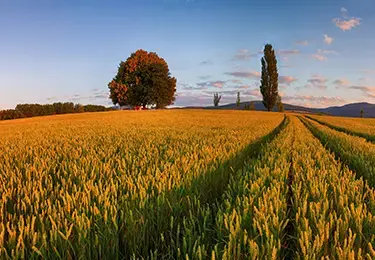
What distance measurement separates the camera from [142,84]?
6481cm

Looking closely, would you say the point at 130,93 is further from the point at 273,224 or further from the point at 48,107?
the point at 273,224

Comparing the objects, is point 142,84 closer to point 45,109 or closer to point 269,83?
point 269,83

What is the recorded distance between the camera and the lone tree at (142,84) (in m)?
63.6

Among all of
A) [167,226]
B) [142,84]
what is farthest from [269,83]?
[167,226]

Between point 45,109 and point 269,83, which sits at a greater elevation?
point 269,83

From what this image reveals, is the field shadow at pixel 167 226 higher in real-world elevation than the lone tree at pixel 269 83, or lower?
lower

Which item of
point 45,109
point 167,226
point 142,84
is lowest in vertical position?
point 167,226

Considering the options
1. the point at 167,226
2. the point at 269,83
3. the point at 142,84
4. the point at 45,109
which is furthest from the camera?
the point at 45,109

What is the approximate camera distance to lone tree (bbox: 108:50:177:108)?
6362 centimetres

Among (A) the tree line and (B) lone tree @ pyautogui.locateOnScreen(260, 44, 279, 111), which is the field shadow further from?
(A) the tree line

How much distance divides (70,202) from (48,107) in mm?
101491

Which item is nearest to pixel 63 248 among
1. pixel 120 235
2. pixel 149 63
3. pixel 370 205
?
pixel 120 235

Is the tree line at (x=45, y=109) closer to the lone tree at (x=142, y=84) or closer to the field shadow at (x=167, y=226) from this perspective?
the lone tree at (x=142, y=84)

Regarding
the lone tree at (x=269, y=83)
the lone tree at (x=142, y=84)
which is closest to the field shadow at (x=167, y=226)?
the lone tree at (x=142, y=84)
